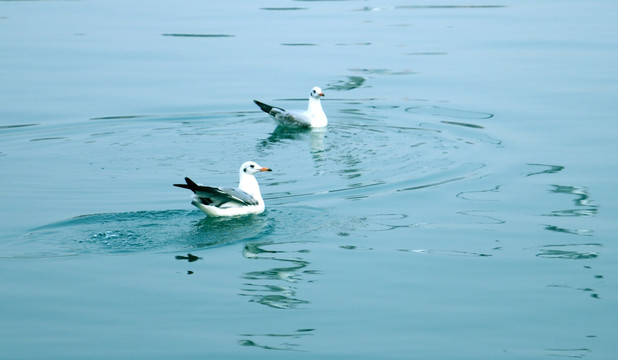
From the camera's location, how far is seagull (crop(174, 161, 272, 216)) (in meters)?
12.8

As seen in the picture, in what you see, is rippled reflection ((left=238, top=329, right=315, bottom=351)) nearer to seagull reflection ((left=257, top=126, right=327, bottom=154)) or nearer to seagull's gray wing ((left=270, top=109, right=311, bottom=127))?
seagull reflection ((left=257, top=126, right=327, bottom=154))

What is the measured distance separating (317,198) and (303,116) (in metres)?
Result: 5.58

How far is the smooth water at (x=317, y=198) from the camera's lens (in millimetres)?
9625

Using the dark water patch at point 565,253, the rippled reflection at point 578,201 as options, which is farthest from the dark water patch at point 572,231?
the rippled reflection at point 578,201

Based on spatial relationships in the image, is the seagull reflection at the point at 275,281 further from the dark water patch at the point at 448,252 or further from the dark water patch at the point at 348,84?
the dark water patch at the point at 348,84

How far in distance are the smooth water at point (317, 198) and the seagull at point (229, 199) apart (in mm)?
167

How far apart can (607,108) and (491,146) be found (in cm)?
345

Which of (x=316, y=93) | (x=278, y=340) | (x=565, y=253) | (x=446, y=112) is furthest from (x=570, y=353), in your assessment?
(x=316, y=93)

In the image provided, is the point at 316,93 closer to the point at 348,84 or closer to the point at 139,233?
the point at 348,84

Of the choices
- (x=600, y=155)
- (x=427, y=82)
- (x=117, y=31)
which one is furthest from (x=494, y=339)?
(x=117, y=31)

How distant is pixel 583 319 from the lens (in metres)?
9.77

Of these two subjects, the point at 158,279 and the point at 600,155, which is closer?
the point at 158,279

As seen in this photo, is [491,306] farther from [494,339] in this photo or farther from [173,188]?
[173,188]

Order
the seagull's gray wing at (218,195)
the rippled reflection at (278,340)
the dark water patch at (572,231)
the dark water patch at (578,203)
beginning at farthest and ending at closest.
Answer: the dark water patch at (578,203) < the seagull's gray wing at (218,195) < the dark water patch at (572,231) < the rippled reflection at (278,340)
